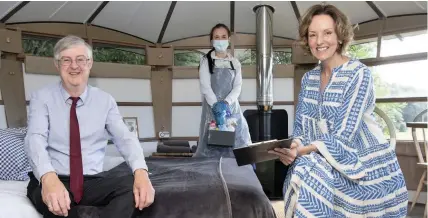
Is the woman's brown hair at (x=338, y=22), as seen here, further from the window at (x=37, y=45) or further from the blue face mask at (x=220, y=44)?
the window at (x=37, y=45)

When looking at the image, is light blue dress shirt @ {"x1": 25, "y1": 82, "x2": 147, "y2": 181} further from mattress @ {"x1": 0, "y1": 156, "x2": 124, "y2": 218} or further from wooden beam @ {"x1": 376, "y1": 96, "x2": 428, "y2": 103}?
wooden beam @ {"x1": 376, "y1": 96, "x2": 428, "y2": 103}

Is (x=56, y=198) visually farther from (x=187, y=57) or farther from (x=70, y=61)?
(x=187, y=57)

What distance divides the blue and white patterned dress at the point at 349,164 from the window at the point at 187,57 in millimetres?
4007

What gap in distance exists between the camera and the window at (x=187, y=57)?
16.7 ft

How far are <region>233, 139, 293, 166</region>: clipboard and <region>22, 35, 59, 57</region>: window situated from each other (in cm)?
377

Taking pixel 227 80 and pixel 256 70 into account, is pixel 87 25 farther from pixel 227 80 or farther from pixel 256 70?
pixel 227 80

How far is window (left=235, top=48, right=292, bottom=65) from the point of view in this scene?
5104mm

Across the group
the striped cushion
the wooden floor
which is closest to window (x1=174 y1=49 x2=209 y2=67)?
the wooden floor

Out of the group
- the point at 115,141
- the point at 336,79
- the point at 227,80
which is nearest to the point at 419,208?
the point at 227,80

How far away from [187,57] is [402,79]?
9.03 ft

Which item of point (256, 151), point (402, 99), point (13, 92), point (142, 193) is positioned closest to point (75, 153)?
point (142, 193)

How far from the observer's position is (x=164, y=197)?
4.10ft

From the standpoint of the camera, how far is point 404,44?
4316 millimetres

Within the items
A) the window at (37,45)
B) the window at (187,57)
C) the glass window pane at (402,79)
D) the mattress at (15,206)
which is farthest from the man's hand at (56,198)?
the glass window pane at (402,79)
